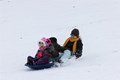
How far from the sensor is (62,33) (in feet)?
43.3

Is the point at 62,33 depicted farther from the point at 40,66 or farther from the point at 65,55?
the point at 40,66

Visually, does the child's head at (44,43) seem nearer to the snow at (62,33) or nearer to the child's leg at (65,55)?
the child's leg at (65,55)

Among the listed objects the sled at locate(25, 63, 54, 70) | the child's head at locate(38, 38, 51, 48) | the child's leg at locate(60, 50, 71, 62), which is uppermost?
the child's head at locate(38, 38, 51, 48)

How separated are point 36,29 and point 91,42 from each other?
10.8 feet

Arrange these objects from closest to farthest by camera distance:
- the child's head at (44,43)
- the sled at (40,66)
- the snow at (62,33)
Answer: the snow at (62,33)
the sled at (40,66)
the child's head at (44,43)

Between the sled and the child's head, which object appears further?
the child's head

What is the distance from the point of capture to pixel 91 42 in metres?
11.4

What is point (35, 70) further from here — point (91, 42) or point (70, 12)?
point (70, 12)

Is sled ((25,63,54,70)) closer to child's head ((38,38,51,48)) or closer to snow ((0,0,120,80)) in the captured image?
snow ((0,0,120,80))

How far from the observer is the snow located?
322 inches

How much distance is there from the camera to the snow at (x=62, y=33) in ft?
26.8

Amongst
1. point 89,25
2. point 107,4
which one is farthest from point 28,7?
point 89,25

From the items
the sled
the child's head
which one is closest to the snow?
the sled

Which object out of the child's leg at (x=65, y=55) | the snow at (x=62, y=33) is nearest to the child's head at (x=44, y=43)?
the child's leg at (x=65, y=55)
